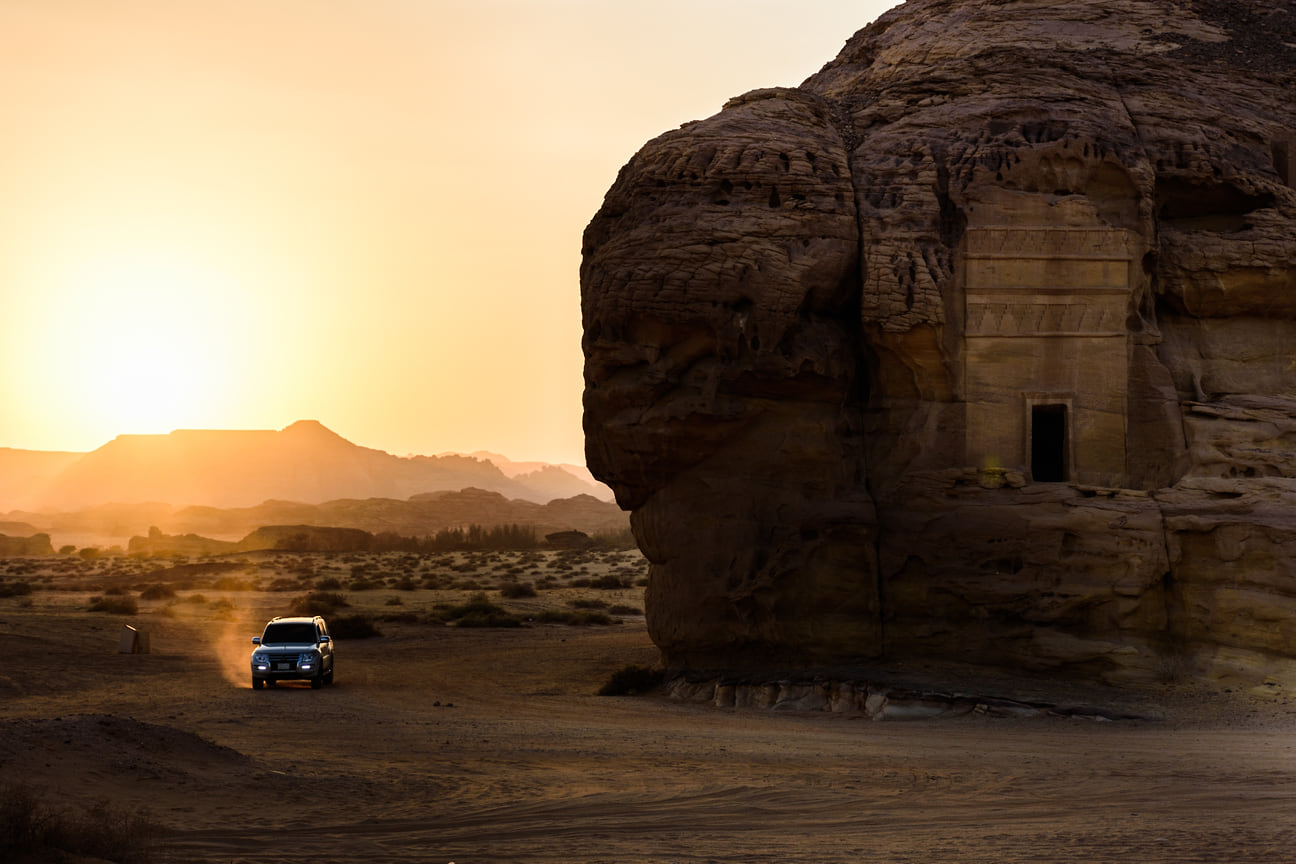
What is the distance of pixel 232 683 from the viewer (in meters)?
24.9

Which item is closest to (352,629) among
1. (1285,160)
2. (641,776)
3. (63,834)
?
(641,776)

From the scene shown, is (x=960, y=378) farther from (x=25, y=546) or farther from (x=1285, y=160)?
(x=25, y=546)

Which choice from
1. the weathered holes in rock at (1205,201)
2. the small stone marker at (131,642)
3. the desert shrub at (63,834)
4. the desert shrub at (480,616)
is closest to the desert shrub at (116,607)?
the desert shrub at (480,616)

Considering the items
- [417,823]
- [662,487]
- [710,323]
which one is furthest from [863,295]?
[417,823]

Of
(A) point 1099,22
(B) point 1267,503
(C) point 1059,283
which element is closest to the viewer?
(B) point 1267,503

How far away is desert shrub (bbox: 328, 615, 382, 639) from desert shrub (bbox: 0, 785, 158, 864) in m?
24.6

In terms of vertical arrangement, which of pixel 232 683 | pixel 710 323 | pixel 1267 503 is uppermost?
pixel 710 323

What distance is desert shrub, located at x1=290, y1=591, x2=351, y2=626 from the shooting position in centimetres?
4055

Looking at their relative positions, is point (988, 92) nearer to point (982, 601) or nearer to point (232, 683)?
point (982, 601)

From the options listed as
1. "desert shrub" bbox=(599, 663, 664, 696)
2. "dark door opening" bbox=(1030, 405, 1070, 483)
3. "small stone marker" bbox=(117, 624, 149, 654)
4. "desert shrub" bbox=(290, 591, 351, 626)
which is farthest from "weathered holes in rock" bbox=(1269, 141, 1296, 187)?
"desert shrub" bbox=(290, 591, 351, 626)

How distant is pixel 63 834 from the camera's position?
978 cm

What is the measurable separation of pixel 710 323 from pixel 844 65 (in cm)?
1066

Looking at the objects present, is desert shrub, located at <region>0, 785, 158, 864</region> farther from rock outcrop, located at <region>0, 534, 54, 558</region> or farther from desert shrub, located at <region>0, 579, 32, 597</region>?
rock outcrop, located at <region>0, 534, 54, 558</region>

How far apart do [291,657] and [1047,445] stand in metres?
14.5
